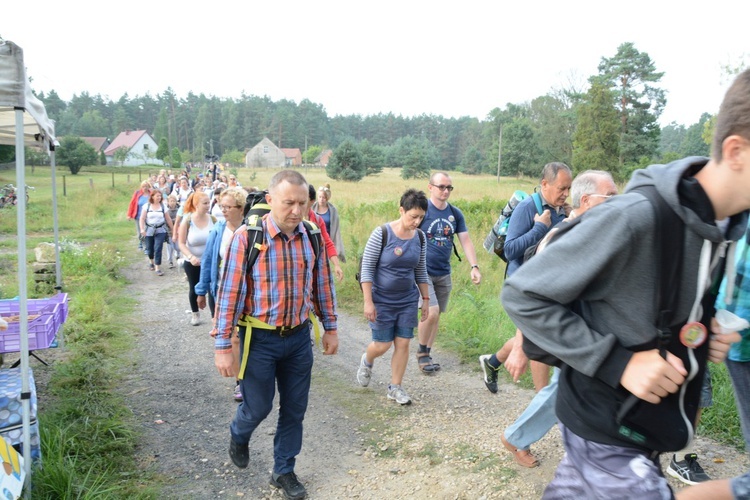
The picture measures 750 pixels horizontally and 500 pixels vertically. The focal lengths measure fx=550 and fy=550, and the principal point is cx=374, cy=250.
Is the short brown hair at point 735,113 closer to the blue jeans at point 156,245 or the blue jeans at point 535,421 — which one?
the blue jeans at point 535,421

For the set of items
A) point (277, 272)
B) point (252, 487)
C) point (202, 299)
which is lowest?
point (252, 487)

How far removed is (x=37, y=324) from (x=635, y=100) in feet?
154

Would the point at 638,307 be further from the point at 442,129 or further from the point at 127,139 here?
the point at 442,129

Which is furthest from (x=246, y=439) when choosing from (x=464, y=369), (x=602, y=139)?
(x=602, y=139)

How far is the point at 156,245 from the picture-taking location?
11.3 metres

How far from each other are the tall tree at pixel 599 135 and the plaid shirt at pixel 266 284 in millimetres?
36607

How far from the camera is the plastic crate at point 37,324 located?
420 centimetres

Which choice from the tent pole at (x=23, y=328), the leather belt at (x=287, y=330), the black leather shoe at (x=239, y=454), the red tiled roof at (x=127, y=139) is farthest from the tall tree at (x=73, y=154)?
the leather belt at (x=287, y=330)

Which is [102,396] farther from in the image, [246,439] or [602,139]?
[602,139]

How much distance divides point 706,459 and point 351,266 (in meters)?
6.80

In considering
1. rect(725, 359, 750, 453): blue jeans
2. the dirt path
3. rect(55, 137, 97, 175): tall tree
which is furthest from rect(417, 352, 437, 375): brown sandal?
rect(55, 137, 97, 175): tall tree

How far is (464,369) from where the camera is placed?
596 cm

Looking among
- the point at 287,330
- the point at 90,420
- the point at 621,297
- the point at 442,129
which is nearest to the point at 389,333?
the point at 287,330

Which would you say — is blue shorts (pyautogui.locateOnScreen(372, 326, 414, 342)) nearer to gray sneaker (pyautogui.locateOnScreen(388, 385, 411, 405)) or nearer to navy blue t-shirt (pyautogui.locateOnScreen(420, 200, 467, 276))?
gray sneaker (pyautogui.locateOnScreen(388, 385, 411, 405))
